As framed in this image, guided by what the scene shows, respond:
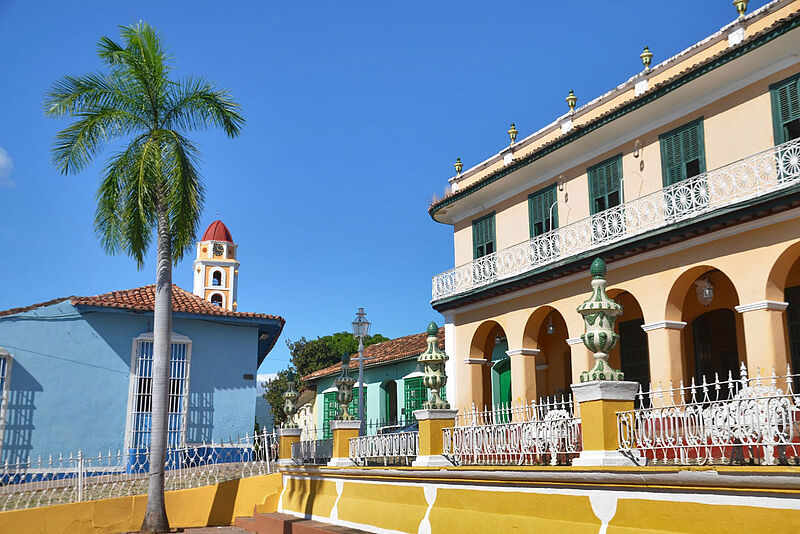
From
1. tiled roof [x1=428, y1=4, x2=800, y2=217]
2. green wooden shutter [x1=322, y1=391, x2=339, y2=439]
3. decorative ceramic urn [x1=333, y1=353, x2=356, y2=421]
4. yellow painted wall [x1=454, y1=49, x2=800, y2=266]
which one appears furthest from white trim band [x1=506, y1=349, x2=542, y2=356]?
green wooden shutter [x1=322, y1=391, x2=339, y2=439]

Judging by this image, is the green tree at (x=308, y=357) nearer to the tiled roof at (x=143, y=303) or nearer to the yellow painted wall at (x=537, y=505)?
the tiled roof at (x=143, y=303)

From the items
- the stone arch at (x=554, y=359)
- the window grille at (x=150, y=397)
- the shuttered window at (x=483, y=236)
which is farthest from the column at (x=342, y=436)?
the shuttered window at (x=483, y=236)

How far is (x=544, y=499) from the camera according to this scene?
7.39m

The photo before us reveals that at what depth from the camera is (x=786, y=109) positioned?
12.1m

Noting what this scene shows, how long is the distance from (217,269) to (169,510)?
124 ft

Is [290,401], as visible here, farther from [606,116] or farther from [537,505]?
[537,505]

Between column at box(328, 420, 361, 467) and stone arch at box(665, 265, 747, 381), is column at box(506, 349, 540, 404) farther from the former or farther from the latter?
column at box(328, 420, 361, 467)

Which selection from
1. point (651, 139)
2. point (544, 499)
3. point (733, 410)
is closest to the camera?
point (733, 410)

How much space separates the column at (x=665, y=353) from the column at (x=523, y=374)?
358 cm

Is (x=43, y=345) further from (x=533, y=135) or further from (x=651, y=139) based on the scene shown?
(x=651, y=139)

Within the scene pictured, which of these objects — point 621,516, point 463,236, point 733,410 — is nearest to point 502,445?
point 621,516

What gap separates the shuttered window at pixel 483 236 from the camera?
1873 cm

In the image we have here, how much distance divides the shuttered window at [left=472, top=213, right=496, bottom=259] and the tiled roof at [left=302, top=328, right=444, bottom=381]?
396 centimetres

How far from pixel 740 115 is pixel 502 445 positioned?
7.80 m
